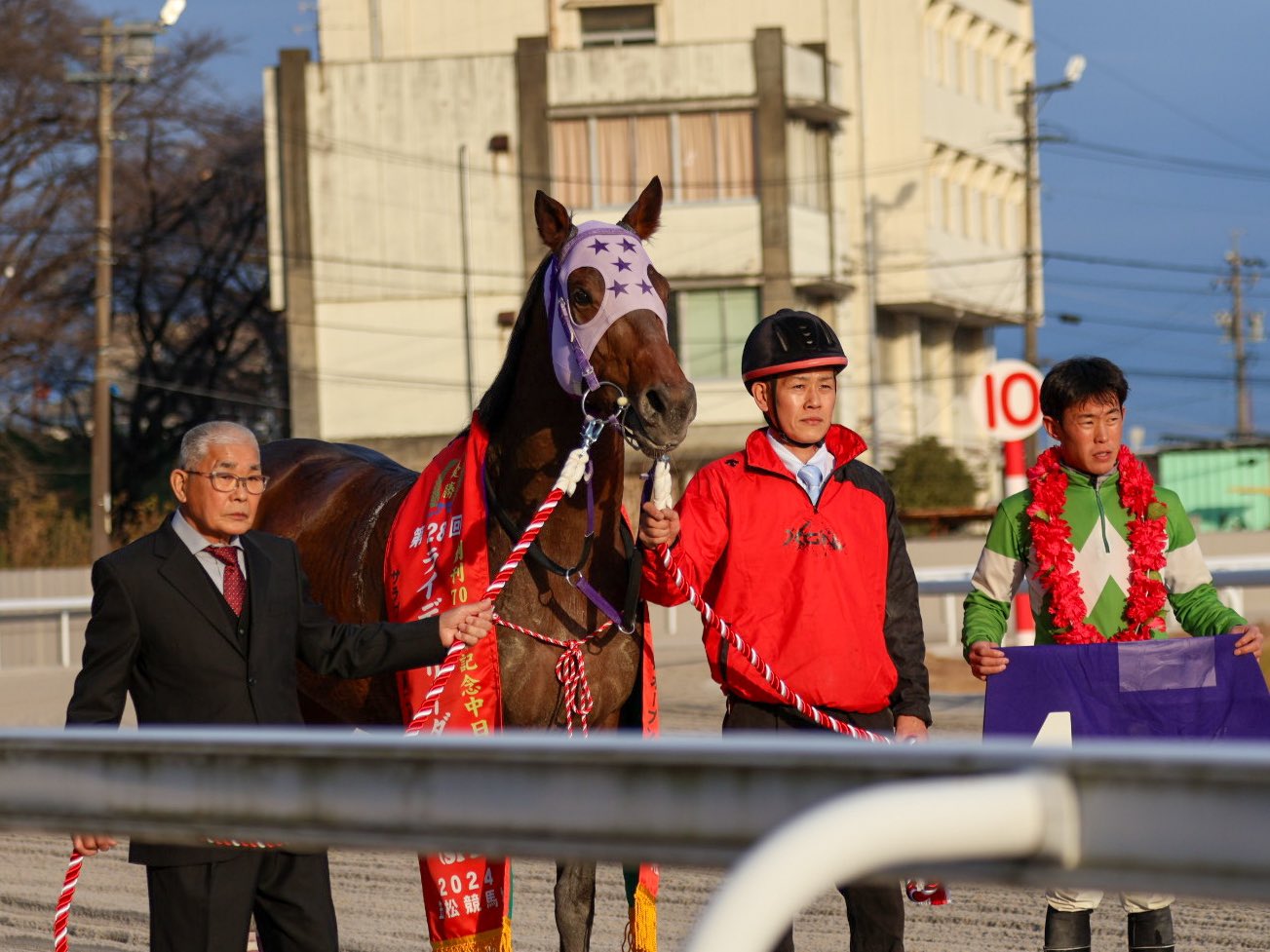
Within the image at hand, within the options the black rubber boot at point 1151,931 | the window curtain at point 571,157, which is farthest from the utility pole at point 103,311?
the black rubber boot at point 1151,931

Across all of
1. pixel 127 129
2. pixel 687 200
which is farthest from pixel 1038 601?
pixel 127 129

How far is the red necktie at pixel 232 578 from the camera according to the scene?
4371mm

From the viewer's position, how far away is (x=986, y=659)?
483cm

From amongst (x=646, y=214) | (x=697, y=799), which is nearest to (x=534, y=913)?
(x=646, y=214)

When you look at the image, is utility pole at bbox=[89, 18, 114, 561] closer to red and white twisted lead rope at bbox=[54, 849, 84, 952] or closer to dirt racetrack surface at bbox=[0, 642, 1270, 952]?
dirt racetrack surface at bbox=[0, 642, 1270, 952]

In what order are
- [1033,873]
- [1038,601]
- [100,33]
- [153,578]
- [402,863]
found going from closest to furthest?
1. [1033,873]
2. [153,578]
3. [1038,601]
4. [402,863]
5. [100,33]

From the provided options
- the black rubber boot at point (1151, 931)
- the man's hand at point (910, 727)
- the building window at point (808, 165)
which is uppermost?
the building window at point (808, 165)

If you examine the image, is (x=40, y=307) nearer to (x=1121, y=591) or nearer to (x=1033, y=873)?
(x=1121, y=591)

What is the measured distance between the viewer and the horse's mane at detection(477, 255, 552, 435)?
17.5ft

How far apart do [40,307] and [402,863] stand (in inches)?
1171

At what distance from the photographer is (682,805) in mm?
1788

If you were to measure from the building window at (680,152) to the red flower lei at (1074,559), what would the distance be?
105 feet

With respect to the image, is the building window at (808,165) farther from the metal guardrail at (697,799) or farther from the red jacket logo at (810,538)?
the metal guardrail at (697,799)

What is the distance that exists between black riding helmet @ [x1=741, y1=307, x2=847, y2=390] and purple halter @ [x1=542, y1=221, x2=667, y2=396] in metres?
0.24
